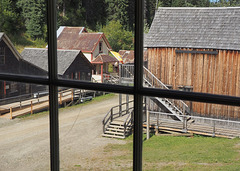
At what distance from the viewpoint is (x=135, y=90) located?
0.75 metres

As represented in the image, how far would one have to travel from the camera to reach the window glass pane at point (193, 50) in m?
0.77

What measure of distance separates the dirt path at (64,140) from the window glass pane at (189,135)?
0.13 metres

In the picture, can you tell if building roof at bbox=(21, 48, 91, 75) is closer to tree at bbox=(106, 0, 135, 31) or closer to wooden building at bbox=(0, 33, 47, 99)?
wooden building at bbox=(0, 33, 47, 99)

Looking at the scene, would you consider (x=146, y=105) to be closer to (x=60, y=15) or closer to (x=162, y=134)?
(x=162, y=134)

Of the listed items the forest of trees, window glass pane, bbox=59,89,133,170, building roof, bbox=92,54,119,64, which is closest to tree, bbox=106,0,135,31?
the forest of trees

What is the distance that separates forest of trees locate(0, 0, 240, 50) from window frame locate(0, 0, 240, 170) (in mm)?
92

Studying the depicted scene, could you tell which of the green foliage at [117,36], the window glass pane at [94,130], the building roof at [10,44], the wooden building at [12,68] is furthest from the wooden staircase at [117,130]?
the building roof at [10,44]

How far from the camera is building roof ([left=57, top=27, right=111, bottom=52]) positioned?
102 centimetres

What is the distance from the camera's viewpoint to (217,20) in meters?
0.79

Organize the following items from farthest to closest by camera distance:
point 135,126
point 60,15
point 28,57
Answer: point 28,57, point 60,15, point 135,126

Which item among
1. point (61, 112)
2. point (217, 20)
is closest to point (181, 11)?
point (217, 20)

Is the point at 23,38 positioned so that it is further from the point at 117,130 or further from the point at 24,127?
the point at 117,130

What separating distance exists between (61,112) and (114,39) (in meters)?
0.35

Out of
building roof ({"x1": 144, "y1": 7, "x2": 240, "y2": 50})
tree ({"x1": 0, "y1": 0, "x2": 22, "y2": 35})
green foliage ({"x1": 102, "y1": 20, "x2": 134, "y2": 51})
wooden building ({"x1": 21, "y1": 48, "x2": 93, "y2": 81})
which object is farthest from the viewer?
tree ({"x1": 0, "y1": 0, "x2": 22, "y2": 35})
